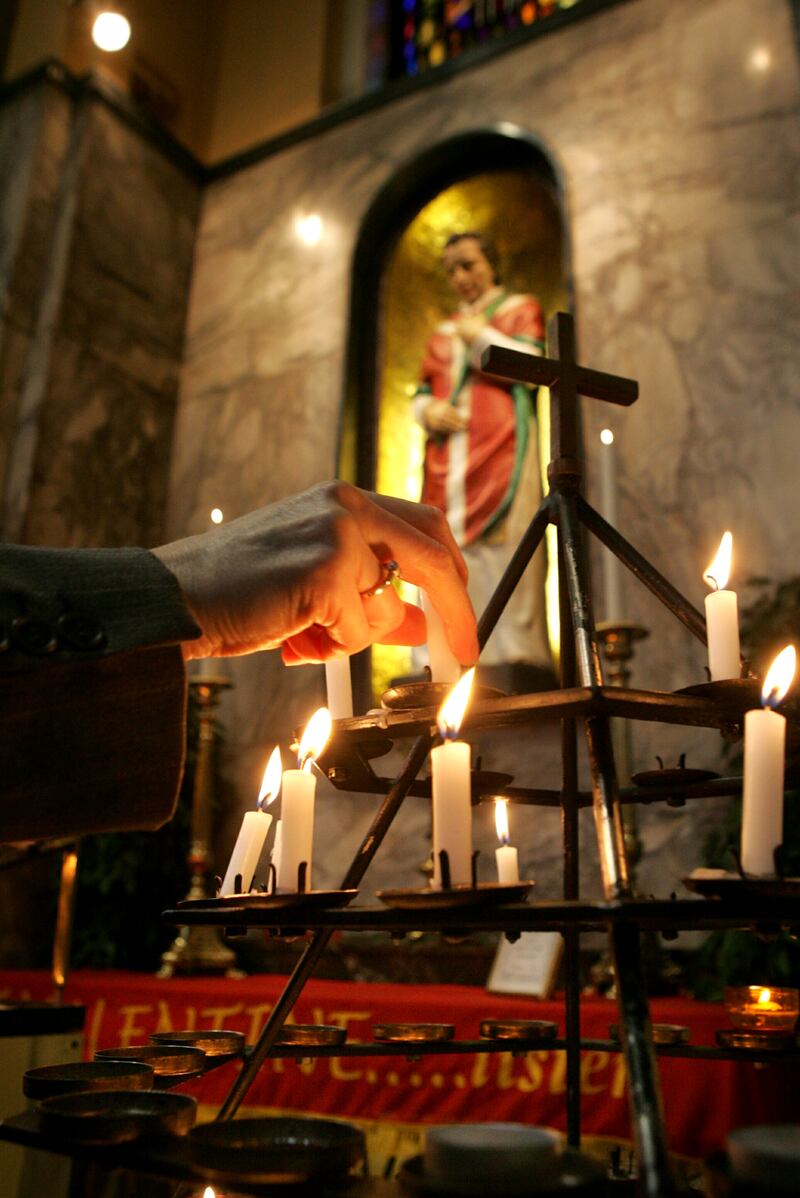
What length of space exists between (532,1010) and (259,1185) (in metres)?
1.82

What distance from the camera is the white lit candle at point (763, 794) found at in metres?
0.80

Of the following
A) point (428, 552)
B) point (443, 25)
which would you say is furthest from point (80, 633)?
point (443, 25)

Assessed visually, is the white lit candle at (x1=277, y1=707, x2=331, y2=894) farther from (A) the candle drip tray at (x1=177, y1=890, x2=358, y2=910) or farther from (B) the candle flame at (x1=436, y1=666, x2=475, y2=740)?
(B) the candle flame at (x1=436, y1=666, x2=475, y2=740)

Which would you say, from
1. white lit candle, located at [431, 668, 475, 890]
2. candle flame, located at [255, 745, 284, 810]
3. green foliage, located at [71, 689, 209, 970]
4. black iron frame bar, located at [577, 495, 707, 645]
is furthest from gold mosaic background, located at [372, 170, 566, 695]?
white lit candle, located at [431, 668, 475, 890]

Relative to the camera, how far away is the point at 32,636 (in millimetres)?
776

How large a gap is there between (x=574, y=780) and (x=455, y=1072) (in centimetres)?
108

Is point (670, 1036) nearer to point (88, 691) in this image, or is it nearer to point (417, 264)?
point (88, 691)

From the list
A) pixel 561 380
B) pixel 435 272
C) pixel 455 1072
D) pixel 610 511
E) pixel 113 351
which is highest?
pixel 435 272

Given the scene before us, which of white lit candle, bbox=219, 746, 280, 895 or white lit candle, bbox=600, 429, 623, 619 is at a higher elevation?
white lit candle, bbox=600, 429, 623, 619

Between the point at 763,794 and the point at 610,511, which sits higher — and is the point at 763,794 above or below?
below

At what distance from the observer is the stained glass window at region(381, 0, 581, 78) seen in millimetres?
5652

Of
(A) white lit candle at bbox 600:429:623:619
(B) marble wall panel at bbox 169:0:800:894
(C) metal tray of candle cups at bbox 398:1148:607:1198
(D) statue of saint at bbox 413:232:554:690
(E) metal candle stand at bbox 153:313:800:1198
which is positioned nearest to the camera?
(C) metal tray of candle cups at bbox 398:1148:607:1198

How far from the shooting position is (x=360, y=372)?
16.6 feet

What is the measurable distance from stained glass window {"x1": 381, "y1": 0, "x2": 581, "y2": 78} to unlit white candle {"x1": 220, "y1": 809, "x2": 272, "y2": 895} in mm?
5515
